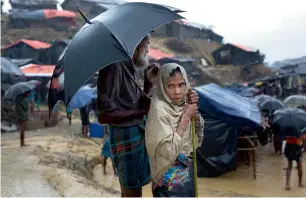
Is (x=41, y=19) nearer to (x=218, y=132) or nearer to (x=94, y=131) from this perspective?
(x=94, y=131)

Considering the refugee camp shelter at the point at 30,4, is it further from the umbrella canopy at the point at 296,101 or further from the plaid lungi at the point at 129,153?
the plaid lungi at the point at 129,153

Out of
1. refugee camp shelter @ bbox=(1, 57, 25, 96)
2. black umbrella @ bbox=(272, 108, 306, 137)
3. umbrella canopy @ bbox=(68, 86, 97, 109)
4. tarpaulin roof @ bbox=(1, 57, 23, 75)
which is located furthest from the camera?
tarpaulin roof @ bbox=(1, 57, 23, 75)

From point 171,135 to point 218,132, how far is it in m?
6.07

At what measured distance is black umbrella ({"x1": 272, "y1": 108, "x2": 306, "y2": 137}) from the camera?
6617mm

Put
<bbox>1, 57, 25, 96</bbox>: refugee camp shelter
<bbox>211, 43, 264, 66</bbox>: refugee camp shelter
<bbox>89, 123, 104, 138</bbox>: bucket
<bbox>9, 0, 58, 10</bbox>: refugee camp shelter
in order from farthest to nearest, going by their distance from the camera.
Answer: <bbox>9, 0, 58, 10</bbox>: refugee camp shelter → <bbox>211, 43, 264, 66</bbox>: refugee camp shelter → <bbox>1, 57, 25, 96</bbox>: refugee camp shelter → <bbox>89, 123, 104, 138</bbox>: bucket

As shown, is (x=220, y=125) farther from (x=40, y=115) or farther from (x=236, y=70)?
(x=236, y=70)

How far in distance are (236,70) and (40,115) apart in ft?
73.0

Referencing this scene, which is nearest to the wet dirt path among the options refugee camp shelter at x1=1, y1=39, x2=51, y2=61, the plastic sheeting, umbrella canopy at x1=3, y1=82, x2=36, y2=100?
umbrella canopy at x1=3, y1=82, x2=36, y2=100

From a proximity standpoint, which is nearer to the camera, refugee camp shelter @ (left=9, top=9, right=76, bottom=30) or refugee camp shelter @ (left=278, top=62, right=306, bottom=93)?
refugee camp shelter @ (left=278, top=62, right=306, bottom=93)

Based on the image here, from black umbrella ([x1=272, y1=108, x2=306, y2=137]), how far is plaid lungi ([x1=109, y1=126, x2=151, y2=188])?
501cm

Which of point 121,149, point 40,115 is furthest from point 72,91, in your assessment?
point 40,115

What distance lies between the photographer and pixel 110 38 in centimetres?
218

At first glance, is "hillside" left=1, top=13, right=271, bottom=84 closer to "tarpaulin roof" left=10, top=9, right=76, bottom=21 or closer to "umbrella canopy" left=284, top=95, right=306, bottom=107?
"tarpaulin roof" left=10, top=9, right=76, bottom=21

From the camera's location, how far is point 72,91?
2082mm
